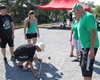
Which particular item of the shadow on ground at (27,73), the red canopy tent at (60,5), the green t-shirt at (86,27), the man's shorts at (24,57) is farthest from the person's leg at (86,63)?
the red canopy tent at (60,5)

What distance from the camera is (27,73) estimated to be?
6203 millimetres

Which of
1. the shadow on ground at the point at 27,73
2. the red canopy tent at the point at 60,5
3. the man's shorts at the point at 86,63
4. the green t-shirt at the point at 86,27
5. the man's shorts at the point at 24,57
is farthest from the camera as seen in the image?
the red canopy tent at the point at 60,5

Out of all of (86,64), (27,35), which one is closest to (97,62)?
(27,35)

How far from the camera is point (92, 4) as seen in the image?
56.8 m

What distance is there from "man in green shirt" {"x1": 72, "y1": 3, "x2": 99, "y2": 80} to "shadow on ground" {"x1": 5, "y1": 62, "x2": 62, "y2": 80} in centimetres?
169

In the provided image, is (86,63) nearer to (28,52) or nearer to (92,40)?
(92,40)

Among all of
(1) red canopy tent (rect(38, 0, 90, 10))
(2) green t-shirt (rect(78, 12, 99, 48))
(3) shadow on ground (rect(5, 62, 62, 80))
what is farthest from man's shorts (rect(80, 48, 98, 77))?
(1) red canopy tent (rect(38, 0, 90, 10))

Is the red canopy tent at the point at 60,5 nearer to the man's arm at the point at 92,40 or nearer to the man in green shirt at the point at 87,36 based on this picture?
the man in green shirt at the point at 87,36

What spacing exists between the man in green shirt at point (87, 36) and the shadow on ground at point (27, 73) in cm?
169

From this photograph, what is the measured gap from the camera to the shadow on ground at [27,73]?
5.86 m

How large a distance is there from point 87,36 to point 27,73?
2.58 metres

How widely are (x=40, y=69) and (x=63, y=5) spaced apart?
15800 mm

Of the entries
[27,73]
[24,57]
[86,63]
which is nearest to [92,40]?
[86,63]

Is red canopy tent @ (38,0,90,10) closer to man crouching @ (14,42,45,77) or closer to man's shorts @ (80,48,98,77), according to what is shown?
man crouching @ (14,42,45,77)
